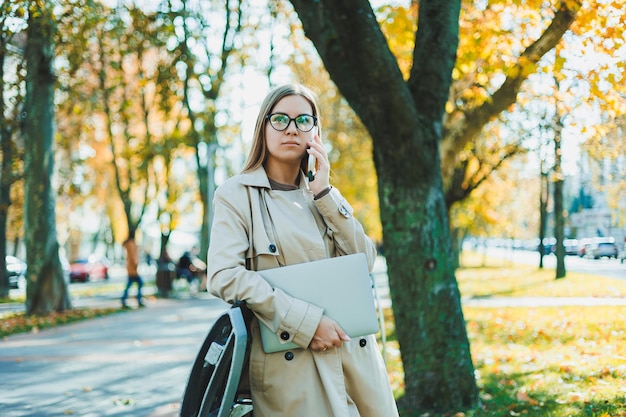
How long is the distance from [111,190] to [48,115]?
25180mm

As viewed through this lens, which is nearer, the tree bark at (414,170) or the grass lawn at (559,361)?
the grass lawn at (559,361)

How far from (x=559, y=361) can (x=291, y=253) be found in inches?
201

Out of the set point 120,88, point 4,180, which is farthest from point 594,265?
point 120,88

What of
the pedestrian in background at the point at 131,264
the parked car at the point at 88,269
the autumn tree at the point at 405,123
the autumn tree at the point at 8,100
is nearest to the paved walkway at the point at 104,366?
the autumn tree at the point at 405,123

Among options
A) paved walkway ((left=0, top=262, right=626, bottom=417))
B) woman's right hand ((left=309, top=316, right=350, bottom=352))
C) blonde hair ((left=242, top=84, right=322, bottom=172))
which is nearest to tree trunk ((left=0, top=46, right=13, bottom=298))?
paved walkway ((left=0, top=262, right=626, bottom=417))

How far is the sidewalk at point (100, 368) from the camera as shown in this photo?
6270mm

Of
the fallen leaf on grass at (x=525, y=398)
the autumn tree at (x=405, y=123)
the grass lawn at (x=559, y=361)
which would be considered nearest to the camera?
the grass lawn at (x=559, y=361)

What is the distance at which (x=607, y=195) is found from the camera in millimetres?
5160

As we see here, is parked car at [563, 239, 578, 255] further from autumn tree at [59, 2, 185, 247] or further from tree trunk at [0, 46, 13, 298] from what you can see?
tree trunk at [0, 46, 13, 298]

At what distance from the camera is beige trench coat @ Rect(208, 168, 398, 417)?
2393 millimetres

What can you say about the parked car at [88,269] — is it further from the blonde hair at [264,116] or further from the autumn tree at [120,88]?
the blonde hair at [264,116]

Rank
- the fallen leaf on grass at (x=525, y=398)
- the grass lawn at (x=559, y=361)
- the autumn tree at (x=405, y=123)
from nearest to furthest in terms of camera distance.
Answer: the grass lawn at (x=559, y=361) < the autumn tree at (x=405, y=123) < the fallen leaf on grass at (x=525, y=398)

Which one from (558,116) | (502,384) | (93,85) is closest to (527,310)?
(558,116)

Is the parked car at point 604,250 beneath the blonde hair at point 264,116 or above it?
beneath
